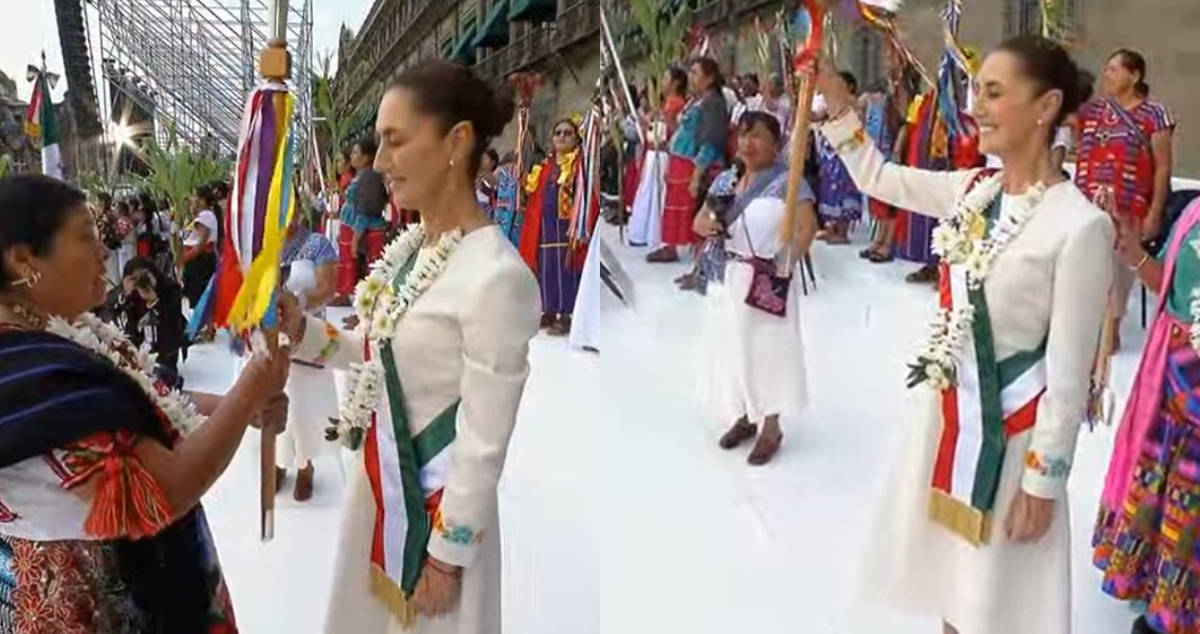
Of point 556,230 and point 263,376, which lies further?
point 556,230

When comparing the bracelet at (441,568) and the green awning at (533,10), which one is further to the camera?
the green awning at (533,10)

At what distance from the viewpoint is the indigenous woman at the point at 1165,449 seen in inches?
38.9

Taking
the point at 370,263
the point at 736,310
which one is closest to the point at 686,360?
the point at 736,310

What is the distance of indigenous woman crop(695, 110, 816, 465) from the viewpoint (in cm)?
113

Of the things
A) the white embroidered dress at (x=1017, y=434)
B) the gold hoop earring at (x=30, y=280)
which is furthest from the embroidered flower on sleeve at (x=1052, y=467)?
the gold hoop earring at (x=30, y=280)

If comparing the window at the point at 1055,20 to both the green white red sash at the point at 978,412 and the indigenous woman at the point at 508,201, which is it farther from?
the indigenous woman at the point at 508,201

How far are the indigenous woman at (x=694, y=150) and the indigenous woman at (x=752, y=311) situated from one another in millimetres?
17

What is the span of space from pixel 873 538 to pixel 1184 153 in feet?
1.46

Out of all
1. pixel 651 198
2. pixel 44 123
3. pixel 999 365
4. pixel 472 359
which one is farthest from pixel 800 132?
pixel 44 123

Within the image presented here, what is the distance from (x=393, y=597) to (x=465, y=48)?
1.93 ft

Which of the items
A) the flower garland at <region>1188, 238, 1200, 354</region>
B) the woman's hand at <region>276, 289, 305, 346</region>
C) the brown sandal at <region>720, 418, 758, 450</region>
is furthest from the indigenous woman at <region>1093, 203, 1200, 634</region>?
the woman's hand at <region>276, 289, 305, 346</region>

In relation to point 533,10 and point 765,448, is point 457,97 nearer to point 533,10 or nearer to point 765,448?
point 533,10

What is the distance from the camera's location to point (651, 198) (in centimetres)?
121

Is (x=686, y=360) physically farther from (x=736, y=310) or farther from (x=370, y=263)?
(x=370, y=263)
